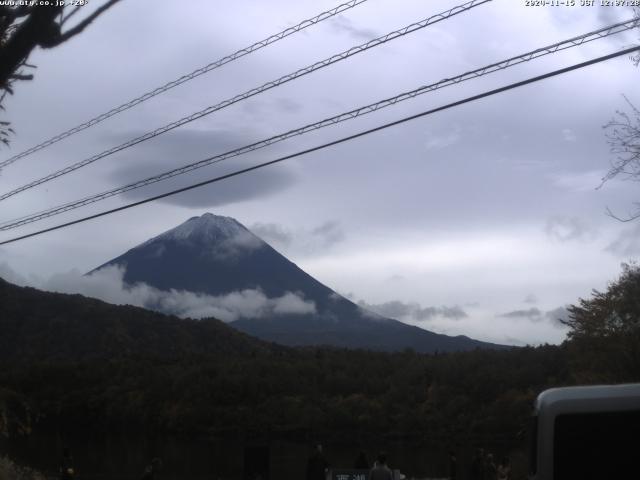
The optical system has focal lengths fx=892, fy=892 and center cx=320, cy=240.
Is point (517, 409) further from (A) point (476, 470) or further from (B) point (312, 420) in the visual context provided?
(A) point (476, 470)

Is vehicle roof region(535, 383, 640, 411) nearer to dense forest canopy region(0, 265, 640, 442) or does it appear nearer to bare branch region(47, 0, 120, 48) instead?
bare branch region(47, 0, 120, 48)

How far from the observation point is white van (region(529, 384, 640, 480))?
9195 mm

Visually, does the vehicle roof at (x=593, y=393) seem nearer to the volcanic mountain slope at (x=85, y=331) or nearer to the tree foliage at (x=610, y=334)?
the tree foliage at (x=610, y=334)

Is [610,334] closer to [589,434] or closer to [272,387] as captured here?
[589,434]

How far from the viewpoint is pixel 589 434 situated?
369 inches

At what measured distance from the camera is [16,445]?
5341cm

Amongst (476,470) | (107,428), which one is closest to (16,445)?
(107,428)

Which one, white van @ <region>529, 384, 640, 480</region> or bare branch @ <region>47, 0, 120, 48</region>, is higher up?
bare branch @ <region>47, 0, 120, 48</region>

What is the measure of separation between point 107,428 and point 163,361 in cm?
1092

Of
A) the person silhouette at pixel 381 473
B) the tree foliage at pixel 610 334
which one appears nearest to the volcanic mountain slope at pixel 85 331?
the tree foliage at pixel 610 334

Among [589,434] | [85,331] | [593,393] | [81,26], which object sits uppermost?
[85,331]

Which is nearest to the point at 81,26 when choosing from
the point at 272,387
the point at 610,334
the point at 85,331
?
the point at 610,334

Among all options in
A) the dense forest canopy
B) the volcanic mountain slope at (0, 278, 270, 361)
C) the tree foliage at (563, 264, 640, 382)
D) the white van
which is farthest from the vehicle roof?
the volcanic mountain slope at (0, 278, 270, 361)

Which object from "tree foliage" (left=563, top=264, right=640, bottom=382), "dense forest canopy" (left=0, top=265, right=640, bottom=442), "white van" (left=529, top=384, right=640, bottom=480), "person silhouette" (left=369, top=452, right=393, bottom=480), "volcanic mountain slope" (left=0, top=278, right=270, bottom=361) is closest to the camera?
"white van" (left=529, top=384, right=640, bottom=480)
